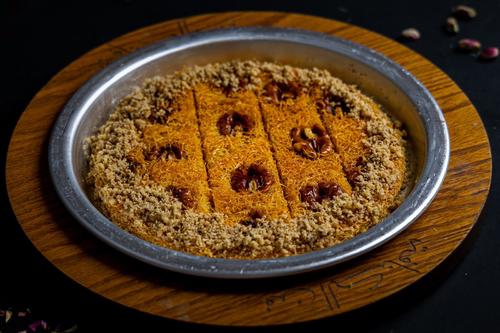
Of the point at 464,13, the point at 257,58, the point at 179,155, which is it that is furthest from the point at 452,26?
the point at 179,155

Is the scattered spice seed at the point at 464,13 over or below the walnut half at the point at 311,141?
over

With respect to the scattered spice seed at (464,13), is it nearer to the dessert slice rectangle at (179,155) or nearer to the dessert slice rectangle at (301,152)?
the dessert slice rectangle at (301,152)

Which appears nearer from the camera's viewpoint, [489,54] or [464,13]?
[489,54]

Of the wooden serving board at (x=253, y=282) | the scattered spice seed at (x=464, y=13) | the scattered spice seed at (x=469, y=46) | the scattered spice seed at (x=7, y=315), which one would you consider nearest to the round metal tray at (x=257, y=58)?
the wooden serving board at (x=253, y=282)

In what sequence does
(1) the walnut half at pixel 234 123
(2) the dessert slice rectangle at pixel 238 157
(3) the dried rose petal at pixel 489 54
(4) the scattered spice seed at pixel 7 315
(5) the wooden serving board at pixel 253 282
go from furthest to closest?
(3) the dried rose petal at pixel 489 54 → (1) the walnut half at pixel 234 123 → (2) the dessert slice rectangle at pixel 238 157 → (4) the scattered spice seed at pixel 7 315 → (5) the wooden serving board at pixel 253 282

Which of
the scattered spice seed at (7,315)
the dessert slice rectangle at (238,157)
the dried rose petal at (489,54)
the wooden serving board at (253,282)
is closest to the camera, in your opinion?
the wooden serving board at (253,282)

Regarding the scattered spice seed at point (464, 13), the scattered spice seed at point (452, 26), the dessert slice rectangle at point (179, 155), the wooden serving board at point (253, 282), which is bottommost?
the wooden serving board at point (253, 282)

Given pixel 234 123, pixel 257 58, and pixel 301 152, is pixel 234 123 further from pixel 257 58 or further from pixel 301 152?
pixel 257 58
